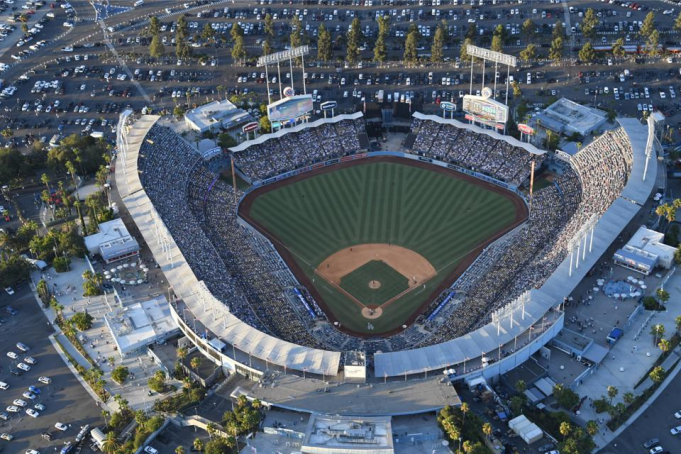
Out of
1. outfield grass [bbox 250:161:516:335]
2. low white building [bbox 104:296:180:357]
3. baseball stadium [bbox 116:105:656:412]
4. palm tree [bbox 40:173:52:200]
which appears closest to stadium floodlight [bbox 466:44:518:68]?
baseball stadium [bbox 116:105:656:412]

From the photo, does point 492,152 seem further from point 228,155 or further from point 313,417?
point 313,417

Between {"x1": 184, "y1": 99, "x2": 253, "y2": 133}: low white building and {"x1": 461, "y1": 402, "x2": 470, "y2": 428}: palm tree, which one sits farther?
{"x1": 184, "y1": 99, "x2": 253, "y2": 133}: low white building

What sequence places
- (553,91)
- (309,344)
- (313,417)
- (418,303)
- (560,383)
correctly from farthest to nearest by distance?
(553,91)
(418,303)
(309,344)
(560,383)
(313,417)

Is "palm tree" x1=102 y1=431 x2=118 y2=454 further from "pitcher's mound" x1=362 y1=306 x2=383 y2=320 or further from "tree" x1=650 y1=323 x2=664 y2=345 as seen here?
"tree" x1=650 y1=323 x2=664 y2=345

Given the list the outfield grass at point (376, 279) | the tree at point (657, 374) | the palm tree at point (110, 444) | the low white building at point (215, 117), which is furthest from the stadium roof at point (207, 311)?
the tree at point (657, 374)

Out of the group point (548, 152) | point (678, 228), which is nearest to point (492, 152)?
point (548, 152)
